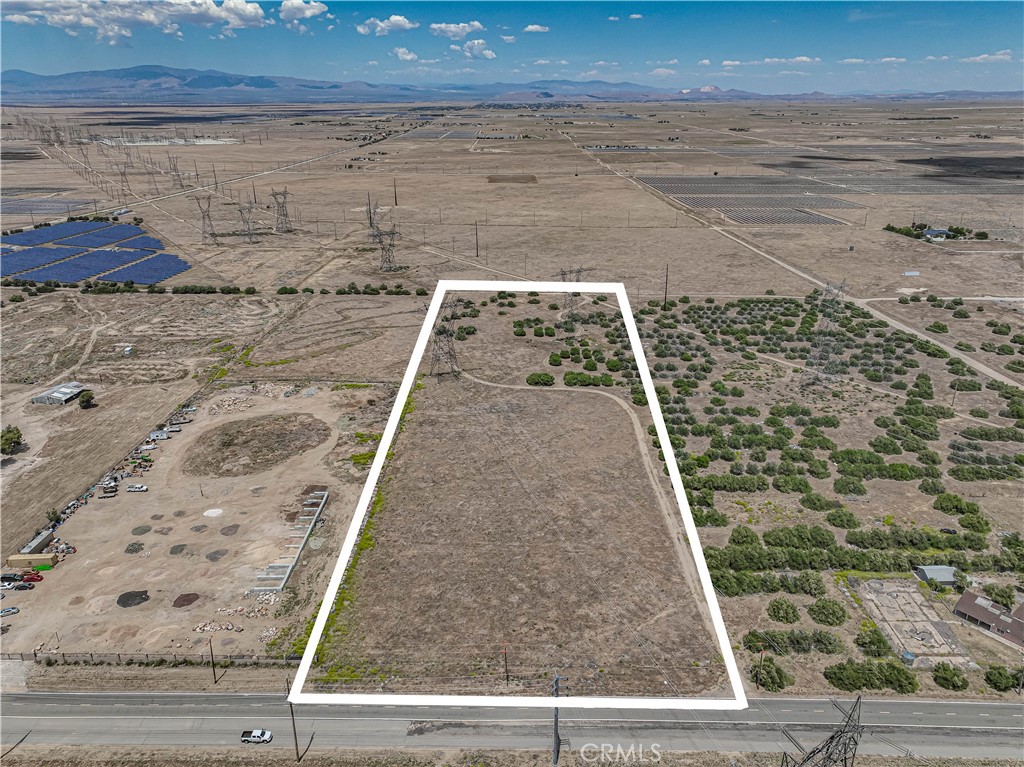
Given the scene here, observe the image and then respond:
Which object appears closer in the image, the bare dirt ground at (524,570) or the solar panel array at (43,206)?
the bare dirt ground at (524,570)

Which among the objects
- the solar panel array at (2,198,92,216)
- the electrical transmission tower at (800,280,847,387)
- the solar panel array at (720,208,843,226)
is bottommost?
the electrical transmission tower at (800,280,847,387)

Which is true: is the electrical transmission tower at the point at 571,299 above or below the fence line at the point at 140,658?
above

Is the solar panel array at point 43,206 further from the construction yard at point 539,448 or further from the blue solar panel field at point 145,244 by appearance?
the construction yard at point 539,448

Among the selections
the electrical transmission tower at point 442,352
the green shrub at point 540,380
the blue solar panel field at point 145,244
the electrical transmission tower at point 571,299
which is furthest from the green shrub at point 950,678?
the blue solar panel field at point 145,244

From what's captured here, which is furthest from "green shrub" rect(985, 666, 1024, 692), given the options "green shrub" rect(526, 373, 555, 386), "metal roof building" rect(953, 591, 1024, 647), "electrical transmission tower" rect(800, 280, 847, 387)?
"green shrub" rect(526, 373, 555, 386)

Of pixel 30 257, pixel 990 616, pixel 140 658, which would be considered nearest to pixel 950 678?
pixel 990 616

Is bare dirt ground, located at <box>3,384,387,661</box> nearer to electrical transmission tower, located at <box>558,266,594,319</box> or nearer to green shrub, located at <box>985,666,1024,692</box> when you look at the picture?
electrical transmission tower, located at <box>558,266,594,319</box>

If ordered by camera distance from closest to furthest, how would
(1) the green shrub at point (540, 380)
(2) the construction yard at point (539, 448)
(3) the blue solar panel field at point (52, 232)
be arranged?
(2) the construction yard at point (539, 448)
(1) the green shrub at point (540, 380)
(3) the blue solar panel field at point (52, 232)

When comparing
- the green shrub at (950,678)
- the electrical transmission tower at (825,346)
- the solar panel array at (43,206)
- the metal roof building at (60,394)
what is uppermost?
the solar panel array at (43,206)
